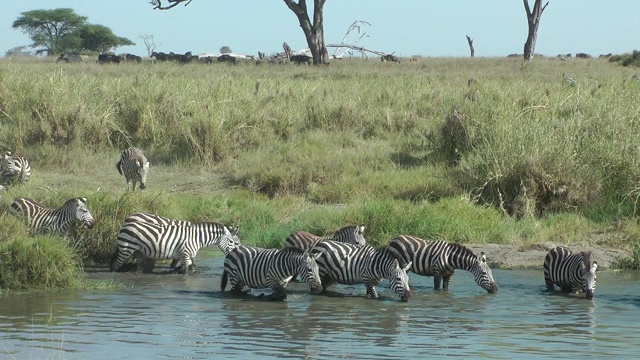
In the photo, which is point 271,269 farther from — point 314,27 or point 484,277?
point 314,27

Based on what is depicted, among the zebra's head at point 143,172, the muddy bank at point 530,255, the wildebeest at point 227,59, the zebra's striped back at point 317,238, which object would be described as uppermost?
the wildebeest at point 227,59

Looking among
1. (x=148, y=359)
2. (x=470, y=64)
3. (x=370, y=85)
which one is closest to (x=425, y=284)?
(x=148, y=359)

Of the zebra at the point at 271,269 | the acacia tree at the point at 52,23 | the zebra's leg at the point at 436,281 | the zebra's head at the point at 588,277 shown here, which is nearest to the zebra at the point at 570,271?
the zebra's head at the point at 588,277

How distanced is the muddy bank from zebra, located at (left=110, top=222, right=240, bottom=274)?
324 centimetres

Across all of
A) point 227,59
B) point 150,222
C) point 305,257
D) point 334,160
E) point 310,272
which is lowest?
point 310,272

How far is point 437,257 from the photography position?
12.1 meters

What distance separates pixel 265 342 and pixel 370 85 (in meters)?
17.4

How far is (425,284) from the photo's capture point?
12.7 meters

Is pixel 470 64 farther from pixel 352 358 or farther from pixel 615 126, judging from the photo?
pixel 352 358

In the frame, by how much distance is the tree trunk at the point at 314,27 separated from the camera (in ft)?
149

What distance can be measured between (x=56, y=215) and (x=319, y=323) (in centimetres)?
460

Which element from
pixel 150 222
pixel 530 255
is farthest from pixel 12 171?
pixel 530 255

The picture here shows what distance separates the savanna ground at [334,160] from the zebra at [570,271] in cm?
156

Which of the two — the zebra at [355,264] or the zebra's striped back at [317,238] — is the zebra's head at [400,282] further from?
the zebra's striped back at [317,238]
